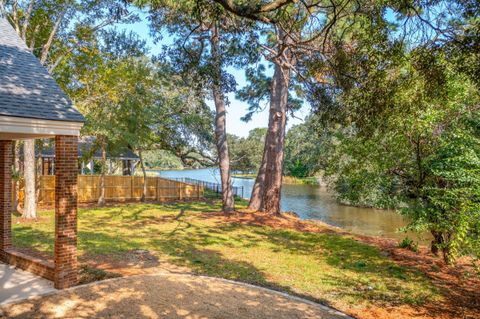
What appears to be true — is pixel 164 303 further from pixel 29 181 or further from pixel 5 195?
pixel 29 181

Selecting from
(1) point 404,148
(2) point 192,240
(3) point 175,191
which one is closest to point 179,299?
(2) point 192,240

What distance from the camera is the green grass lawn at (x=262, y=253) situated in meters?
7.62

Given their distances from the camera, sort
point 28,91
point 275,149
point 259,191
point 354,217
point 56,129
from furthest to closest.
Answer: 1. point 354,217
2. point 259,191
3. point 275,149
4. point 28,91
5. point 56,129

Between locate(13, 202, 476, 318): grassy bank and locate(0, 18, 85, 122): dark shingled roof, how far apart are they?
139 inches

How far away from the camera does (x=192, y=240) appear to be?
39.1 ft

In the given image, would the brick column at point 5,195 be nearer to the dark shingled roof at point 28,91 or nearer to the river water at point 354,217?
the dark shingled roof at point 28,91

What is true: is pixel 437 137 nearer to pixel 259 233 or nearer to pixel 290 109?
pixel 259 233

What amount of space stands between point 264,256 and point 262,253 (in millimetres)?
361

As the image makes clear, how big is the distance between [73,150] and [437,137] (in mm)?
8477

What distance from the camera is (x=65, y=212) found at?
6570 mm

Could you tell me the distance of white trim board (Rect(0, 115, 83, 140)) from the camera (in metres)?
6.05

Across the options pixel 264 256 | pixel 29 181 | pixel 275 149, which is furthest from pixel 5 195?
pixel 275 149

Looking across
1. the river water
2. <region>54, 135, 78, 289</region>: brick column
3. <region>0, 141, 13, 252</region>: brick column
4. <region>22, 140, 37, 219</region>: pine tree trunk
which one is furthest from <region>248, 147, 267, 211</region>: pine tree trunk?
<region>54, 135, 78, 289</region>: brick column

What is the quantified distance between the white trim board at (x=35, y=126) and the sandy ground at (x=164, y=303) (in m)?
2.75
